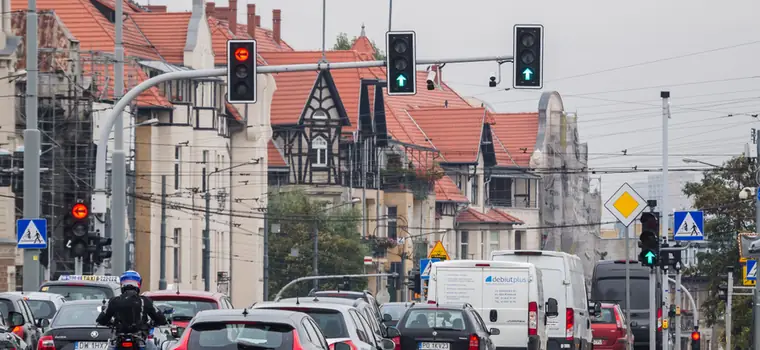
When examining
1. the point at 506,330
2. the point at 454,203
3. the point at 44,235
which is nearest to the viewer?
the point at 506,330

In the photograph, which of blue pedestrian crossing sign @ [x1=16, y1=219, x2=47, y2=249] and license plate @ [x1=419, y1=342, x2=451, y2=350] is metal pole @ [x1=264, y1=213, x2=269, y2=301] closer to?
blue pedestrian crossing sign @ [x1=16, y1=219, x2=47, y2=249]

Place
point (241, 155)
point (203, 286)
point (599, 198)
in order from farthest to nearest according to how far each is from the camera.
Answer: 1. point (599, 198)
2. point (241, 155)
3. point (203, 286)

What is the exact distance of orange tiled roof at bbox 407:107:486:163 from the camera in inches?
4626

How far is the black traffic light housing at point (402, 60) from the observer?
29.2 meters

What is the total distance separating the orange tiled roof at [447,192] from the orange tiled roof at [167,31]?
3647cm

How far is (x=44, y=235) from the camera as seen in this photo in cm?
3584

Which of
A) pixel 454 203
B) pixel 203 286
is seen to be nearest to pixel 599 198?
pixel 454 203

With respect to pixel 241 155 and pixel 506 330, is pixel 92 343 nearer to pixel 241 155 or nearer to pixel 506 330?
pixel 506 330

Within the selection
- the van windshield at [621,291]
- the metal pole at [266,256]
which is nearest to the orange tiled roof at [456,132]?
the metal pole at [266,256]

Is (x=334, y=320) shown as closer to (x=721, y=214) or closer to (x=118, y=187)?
(x=118, y=187)

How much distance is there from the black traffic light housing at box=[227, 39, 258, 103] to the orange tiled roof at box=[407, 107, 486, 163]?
87.2 metres

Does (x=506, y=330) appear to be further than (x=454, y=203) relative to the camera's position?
No


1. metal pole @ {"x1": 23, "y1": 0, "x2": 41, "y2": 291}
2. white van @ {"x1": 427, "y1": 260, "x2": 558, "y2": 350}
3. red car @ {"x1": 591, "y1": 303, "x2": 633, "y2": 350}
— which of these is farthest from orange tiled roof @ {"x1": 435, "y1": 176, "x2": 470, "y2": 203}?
white van @ {"x1": 427, "y1": 260, "x2": 558, "y2": 350}

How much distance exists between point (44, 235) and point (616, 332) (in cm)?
1373
